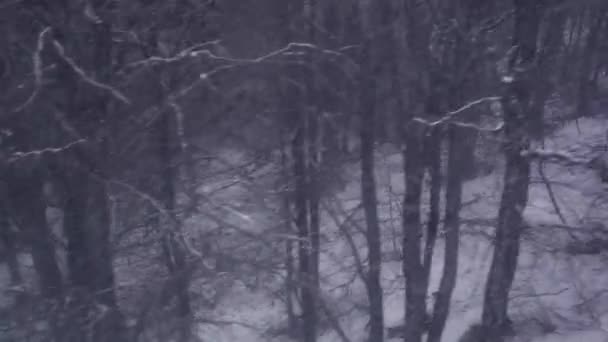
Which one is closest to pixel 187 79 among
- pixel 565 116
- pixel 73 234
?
pixel 73 234

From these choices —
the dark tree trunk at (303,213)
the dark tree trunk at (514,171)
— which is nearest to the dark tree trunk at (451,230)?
the dark tree trunk at (514,171)

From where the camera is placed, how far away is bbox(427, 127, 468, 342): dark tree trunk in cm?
598

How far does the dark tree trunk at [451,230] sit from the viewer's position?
5984 millimetres

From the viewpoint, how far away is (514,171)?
522cm

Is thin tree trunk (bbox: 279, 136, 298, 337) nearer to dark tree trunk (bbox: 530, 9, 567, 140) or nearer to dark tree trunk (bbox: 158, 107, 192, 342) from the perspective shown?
dark tree trunk (bbox: 158, 107, 192, 342)

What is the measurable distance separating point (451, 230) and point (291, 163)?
209cm

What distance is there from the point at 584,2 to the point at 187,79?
3.61 m

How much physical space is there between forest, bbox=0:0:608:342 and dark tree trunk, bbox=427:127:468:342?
3cm

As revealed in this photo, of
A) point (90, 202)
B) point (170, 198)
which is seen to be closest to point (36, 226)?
point (90, 202)

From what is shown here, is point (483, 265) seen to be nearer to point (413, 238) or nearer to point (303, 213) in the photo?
point (413, 238)

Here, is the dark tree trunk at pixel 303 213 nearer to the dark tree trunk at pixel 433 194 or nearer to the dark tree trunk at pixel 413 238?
the dark tree trunk at pixel 413 238

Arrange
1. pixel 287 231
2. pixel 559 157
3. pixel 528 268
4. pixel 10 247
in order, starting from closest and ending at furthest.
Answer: pixel 559 157, pixel 10 247, pixel 287 231, pixel 528 268

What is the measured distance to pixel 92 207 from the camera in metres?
4.34

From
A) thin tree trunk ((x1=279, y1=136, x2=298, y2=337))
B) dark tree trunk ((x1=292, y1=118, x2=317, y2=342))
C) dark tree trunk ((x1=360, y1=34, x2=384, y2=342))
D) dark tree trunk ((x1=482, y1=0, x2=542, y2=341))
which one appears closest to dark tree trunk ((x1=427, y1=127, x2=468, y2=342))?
dark tree trunk ((x1=482, y1=0, x2=542, y2=341))
